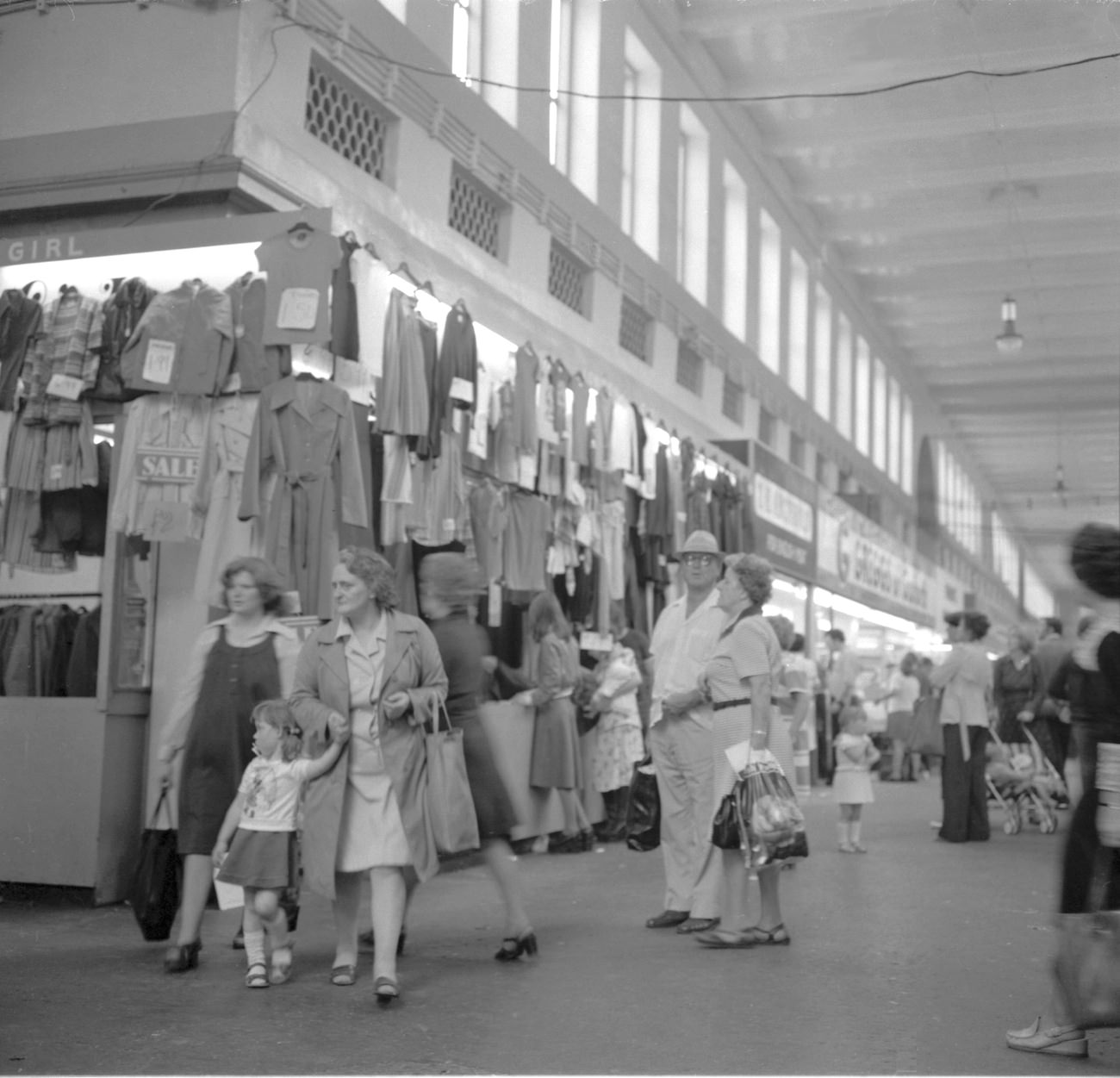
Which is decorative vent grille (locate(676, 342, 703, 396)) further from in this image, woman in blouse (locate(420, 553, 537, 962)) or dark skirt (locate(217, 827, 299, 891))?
dark skirt (locate(217, 827, 299, 891))

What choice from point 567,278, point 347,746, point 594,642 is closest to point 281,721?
point 347,746

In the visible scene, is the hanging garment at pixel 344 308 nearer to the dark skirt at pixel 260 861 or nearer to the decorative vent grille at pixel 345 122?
the decorative vent grille at pixel 345 122

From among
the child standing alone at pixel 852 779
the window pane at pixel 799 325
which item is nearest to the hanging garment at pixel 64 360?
the child standing alone at pixel 852 779

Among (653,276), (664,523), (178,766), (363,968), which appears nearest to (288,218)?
(178,766)

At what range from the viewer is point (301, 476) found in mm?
7848

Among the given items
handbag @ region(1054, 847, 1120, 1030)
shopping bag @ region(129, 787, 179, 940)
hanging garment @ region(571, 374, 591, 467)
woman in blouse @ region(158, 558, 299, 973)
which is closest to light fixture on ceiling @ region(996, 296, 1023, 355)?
hanging garment @ region(571, 374, 591, 467)

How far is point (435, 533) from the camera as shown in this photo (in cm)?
925

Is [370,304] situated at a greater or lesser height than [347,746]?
greater

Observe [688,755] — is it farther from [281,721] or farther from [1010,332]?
[1010,332]

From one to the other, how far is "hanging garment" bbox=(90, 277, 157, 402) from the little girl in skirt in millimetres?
4438

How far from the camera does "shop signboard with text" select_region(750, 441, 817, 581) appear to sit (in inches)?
650

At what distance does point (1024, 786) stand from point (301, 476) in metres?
7.36

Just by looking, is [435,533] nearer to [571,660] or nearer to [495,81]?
[571,660]

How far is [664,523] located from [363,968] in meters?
7.55
